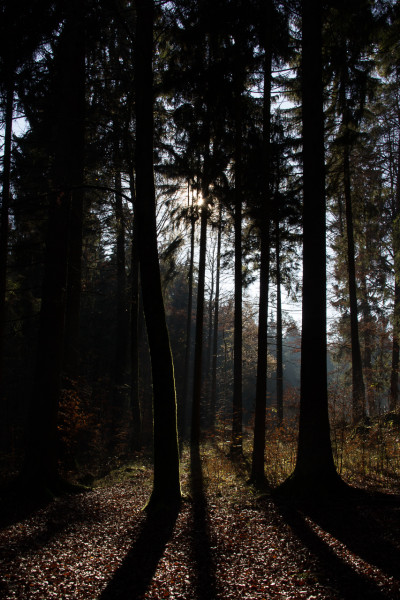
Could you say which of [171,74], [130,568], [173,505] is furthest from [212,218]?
[130,568]

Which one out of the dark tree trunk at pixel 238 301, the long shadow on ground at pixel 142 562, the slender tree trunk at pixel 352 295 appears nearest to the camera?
the long shadow on ground at pixel 142 562

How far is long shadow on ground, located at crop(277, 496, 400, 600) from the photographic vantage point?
3.27m

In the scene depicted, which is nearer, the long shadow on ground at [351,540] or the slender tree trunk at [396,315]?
the long shadow on ground at [351,540]

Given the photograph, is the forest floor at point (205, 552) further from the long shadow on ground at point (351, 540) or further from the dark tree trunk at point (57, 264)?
the dark tree trunk at point (57, 264)

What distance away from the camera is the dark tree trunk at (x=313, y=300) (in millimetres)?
6289

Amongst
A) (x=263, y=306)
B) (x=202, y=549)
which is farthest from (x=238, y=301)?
(x=202, y=549)

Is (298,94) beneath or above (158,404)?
above

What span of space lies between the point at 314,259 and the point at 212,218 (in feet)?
26.7

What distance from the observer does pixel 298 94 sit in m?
10.7

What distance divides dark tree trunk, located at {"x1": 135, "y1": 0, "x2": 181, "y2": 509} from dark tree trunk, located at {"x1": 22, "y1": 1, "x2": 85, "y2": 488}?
1351mm

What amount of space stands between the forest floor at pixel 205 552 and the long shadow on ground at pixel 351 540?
0.4 inches

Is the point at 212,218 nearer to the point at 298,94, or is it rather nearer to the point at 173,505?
the point at 298,94

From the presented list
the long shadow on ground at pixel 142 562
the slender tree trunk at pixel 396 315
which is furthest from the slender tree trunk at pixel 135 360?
the long shadow on ground at pixel 142 562

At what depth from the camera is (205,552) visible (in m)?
4.46
